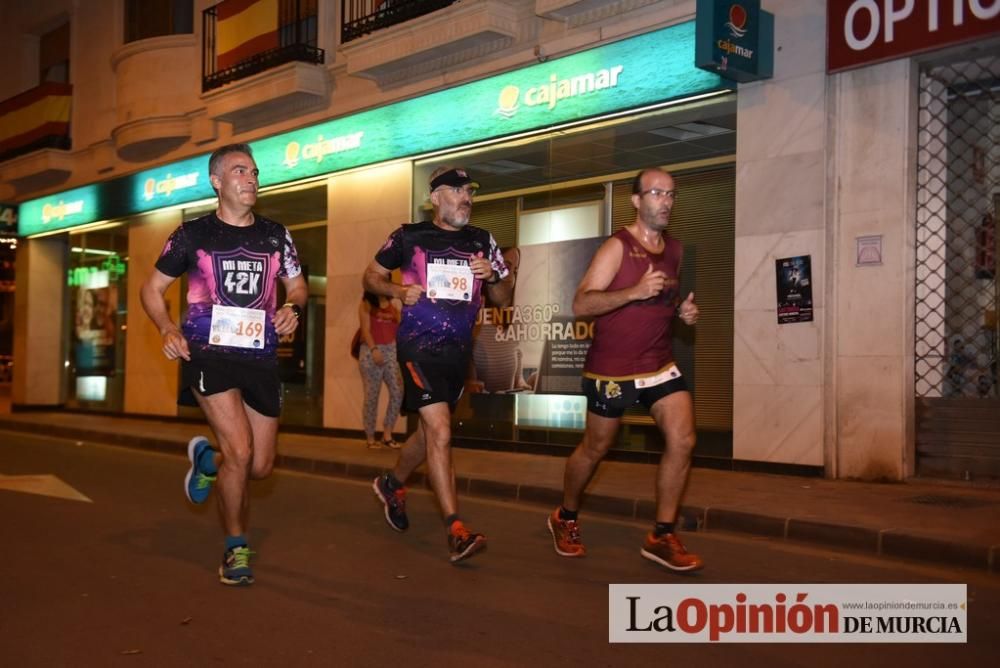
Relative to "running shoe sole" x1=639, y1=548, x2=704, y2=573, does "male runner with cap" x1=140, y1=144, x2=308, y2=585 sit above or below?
above

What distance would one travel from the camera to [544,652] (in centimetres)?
429

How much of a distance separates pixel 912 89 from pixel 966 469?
3.09 metres

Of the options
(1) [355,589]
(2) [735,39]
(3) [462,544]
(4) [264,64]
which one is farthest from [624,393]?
(4) [264,64]

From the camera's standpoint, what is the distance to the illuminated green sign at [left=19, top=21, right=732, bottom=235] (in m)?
10.8

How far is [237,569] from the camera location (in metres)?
5.51

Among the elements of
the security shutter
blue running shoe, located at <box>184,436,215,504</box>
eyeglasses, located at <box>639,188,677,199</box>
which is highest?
the security shutter

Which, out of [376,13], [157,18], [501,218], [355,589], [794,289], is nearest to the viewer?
[355,589]

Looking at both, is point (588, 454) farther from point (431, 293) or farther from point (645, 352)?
point (431, 293)

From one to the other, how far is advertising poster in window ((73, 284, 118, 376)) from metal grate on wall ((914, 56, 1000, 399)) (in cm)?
1551

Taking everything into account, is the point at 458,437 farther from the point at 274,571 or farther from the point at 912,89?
the point at 274,571

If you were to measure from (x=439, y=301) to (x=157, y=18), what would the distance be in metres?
14.8

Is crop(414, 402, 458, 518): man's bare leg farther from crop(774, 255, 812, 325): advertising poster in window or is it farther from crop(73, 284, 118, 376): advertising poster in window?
crop(73, 284, 118, 376): advertising poster in window

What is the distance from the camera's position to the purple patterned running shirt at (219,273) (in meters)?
5.67

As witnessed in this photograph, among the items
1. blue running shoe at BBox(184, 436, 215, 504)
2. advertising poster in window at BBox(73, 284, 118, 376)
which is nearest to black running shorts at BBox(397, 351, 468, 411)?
blue running shoe at BBox(184, 436, 215, 504)
